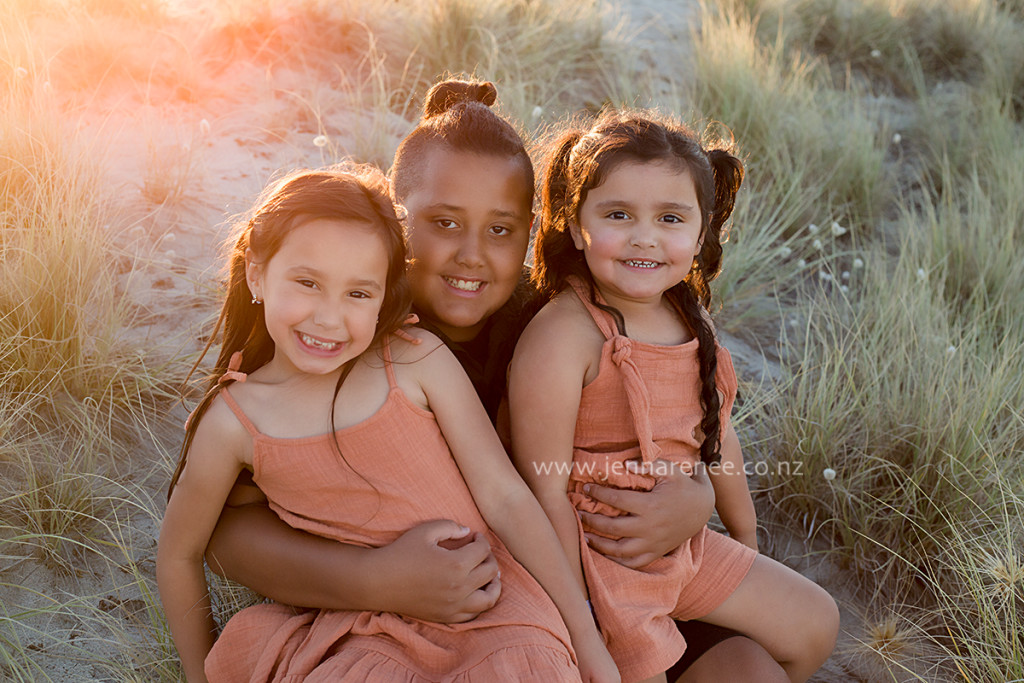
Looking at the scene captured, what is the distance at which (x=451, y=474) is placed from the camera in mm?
1979

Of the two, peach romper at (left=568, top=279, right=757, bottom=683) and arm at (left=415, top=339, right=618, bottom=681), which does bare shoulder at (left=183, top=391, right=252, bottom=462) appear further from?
peach romper at (left=568, top=279, right=757, bottom=683)

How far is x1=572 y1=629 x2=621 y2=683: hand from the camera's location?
193cm

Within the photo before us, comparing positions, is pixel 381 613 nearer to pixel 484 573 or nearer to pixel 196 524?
pixel 484 573

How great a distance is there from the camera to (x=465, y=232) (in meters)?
2.31

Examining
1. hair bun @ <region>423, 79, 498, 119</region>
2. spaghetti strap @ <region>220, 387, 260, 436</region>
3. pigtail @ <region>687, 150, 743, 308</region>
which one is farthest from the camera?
hair bun @ <region>423, 79, 498, 119</region>

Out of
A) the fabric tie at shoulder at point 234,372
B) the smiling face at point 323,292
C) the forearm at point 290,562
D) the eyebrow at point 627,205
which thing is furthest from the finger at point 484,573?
the eyebrow at point 627,205

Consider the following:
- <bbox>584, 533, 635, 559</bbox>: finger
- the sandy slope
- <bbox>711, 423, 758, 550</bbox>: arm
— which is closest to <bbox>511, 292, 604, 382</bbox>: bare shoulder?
<bbox>584, 533, 635, 559</bbox>: finger

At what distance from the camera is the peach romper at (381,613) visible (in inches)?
69.3

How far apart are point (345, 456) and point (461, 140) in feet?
3.11

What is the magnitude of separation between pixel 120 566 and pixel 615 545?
4.35 feet

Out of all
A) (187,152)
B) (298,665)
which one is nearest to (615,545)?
(298,665)

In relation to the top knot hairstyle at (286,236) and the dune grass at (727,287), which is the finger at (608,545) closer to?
the top knot hairstyle at (286,236)

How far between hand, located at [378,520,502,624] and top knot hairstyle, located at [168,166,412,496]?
1.15 ft

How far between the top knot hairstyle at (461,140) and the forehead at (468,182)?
19 millimetres
